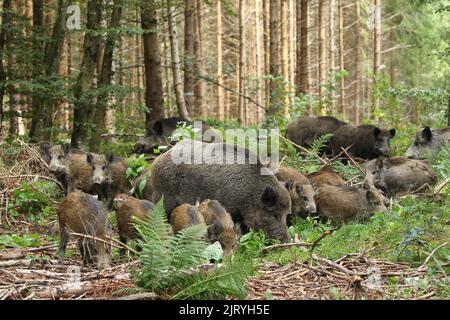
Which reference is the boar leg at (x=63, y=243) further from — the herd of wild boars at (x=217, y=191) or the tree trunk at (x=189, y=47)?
the tree trunk at (x=189, y=47)

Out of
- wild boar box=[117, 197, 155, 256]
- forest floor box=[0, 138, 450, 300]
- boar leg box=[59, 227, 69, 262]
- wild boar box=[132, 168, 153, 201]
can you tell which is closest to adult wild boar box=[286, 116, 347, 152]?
wild boar box=[132, 168, 153, 201]

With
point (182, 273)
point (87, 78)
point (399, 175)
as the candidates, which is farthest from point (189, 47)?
point (182, 273)

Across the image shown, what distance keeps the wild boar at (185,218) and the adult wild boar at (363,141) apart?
680 centimetres

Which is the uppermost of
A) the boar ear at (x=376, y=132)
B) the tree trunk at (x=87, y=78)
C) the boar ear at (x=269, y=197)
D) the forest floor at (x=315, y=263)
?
the tree trunk at (x=87, y=78)

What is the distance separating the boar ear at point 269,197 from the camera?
8.41 metres

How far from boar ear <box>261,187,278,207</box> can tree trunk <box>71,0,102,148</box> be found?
5689 mm

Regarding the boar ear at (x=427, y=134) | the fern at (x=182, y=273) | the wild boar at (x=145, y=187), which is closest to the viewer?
the fern at (x=182, y=273)

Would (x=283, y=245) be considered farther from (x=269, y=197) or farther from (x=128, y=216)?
(x=128, y=216)

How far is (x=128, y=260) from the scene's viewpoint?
271 inches

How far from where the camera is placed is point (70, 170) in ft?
37.7

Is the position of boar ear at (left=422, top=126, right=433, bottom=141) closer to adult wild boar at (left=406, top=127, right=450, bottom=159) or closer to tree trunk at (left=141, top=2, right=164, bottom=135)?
adult wild boar at (left=406, top=127, right=450, bottom=159)

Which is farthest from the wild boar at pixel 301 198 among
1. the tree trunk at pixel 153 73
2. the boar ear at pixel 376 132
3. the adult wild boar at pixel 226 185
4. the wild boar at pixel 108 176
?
the tree trunk at pixel 153 73

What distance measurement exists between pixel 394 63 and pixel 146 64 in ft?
81.0
